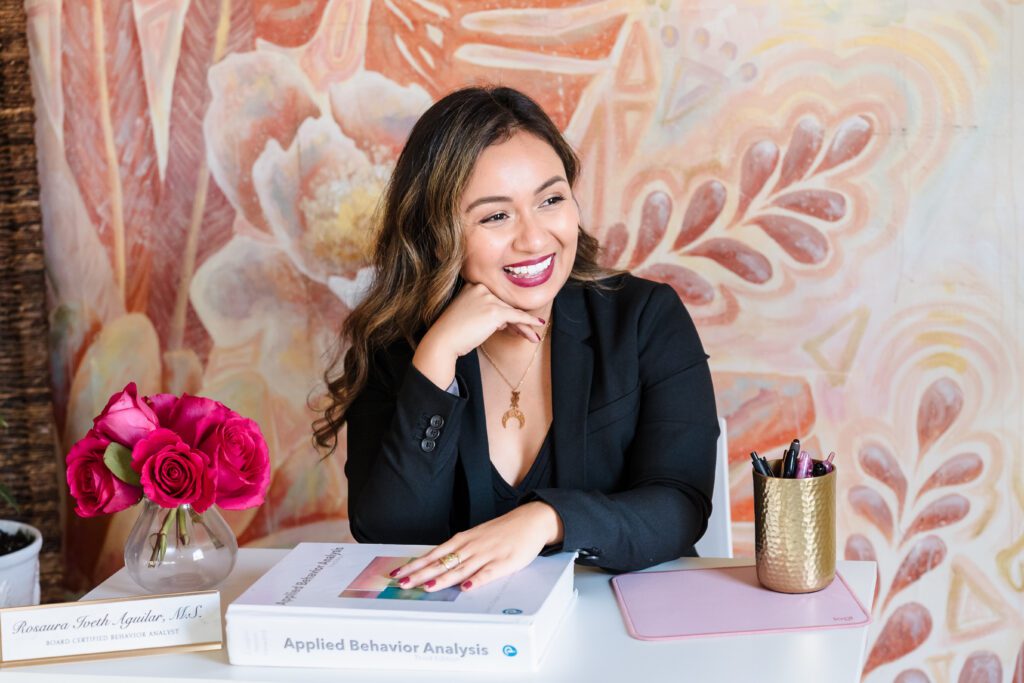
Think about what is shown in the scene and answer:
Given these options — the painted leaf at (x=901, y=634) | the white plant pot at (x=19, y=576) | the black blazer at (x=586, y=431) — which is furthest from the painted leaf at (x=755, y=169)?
the white plant pot at (x=19, y=576)

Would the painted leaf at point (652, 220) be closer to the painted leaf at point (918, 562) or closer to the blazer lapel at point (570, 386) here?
the blazer lapel at point (570, 386)

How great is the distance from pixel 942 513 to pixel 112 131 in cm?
204

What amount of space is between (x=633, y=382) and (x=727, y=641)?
1.98ft

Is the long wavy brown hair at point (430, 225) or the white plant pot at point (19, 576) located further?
the white plant pot at point (19, 576)

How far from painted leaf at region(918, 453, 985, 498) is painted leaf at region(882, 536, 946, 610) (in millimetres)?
125

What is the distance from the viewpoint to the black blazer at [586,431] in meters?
1.67

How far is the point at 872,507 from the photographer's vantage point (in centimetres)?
233

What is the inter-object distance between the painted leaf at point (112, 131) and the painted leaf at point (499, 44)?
59 centimetres

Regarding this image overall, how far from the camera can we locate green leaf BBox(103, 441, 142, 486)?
139 cm

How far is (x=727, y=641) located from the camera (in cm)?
125

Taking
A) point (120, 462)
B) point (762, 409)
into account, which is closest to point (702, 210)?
point (762, 409)

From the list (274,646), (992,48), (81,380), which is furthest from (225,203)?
(992,48)

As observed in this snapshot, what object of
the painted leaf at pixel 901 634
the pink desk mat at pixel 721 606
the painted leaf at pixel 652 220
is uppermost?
the painted leaf at pixel 652 220

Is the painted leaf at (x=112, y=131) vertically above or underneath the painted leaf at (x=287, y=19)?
underneath
